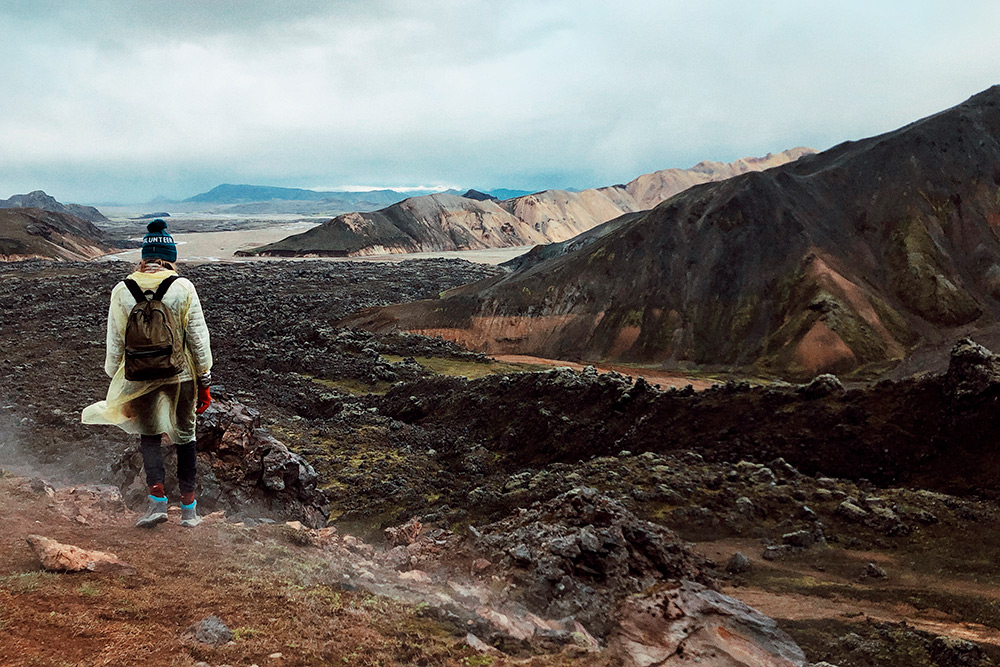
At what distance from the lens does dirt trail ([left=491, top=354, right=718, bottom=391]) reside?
121 feet

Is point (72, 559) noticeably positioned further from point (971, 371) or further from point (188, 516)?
point (971, 371)

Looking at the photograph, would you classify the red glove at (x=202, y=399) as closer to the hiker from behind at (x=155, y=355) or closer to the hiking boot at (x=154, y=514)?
the hiker from behind at (x=155, y=355)

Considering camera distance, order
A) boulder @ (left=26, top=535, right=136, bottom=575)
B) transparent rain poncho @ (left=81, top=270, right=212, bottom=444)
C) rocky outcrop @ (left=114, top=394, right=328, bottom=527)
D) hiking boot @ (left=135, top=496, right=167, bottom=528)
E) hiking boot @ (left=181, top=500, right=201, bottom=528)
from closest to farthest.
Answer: boulder @ (left=26, top=535, right=136, bottom=575)
transparent rain poncho @ (left=81, top=270, right=212, bottom=444)
hiking boot @ (left=135, top=496, right=167, bottom=528)
hiking boot @ (left=181, top=500, right=201, bottom=528)
rocky outcrop @ (left=114, top=394, right=328, bottom=527)


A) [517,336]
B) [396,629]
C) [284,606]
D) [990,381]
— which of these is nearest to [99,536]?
[284,606]

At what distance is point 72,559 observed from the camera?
575 cm

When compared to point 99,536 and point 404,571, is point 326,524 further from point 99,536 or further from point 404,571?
point 99,536

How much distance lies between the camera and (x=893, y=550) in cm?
1184

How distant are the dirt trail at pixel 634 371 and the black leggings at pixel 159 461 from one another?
31.5 meters

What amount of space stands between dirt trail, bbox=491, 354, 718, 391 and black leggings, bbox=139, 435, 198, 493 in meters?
31.5

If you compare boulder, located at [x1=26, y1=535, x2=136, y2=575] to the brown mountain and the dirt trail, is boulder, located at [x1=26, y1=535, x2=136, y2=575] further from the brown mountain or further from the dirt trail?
the brown mountain

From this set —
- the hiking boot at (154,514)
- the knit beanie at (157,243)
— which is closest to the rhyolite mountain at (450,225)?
the hiking boot at (154,514)

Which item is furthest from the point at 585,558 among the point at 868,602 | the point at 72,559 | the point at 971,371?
the point at 971,371

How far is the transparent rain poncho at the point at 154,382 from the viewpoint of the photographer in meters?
6.16

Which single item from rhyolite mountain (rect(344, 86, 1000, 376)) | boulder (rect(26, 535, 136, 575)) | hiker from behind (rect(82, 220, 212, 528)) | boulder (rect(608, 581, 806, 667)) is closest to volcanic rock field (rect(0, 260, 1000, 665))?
boulder (rect(608, 581, 806, 667))
